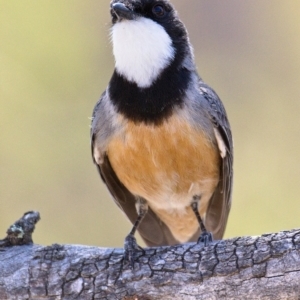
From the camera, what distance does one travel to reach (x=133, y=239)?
19.2 ft

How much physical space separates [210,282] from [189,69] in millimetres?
1944

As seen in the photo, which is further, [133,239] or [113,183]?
[113,183]

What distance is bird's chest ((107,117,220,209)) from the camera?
18.9 ft

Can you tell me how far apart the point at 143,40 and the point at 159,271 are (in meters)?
1.83

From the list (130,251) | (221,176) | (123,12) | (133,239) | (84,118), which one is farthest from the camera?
(84,118)

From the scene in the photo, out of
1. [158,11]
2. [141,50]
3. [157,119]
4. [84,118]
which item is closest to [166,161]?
[157,119]

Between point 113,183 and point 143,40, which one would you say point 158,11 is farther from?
point 113,183

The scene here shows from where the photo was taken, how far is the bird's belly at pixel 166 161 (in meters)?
5.77

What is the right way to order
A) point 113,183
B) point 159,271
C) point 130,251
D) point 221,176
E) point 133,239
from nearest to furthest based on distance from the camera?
point 159,271 < point 130,251 < point 133,239 < point 221,176 < point 113,183

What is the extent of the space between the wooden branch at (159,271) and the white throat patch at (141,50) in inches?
54.7

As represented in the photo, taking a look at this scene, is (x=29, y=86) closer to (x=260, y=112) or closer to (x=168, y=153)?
(x=260, y=112)

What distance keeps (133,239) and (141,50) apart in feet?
5.03

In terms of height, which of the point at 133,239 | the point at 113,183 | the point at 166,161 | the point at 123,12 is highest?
the point at 123,12

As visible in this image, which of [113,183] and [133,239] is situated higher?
[113,183]
